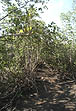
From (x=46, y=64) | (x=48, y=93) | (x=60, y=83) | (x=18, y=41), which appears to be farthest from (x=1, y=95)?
(x=46, y=64)

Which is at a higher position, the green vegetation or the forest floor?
the green vegetation

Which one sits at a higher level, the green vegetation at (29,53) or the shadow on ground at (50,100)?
the green vegetation at (29,53)

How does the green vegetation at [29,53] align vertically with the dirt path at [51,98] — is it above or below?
above

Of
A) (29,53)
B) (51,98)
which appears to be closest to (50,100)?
(51,98)

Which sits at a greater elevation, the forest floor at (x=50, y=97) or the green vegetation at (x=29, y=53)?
the green vegetation at (x=29, y=53)

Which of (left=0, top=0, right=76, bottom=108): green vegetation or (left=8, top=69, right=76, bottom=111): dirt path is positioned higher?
(left=0, top=0, right=76, bottom=108): green vegetation

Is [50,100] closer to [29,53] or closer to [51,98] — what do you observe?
[51,98]

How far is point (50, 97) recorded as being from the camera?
426cm

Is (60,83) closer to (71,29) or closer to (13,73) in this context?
(13,73)

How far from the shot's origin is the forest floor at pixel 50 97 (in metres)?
3.66

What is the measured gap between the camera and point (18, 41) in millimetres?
4699

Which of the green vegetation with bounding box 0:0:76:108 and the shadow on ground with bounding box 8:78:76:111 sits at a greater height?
the green vegetation with bounding box 0:0:76:108

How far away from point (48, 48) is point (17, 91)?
2257 mm

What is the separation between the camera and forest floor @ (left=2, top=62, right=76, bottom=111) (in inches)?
144
